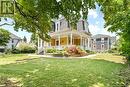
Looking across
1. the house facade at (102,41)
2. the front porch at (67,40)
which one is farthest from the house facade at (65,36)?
the house facade at (102,41)

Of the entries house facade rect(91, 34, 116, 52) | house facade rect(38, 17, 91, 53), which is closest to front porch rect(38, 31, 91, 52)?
house facade rect(38, 17, 91, 53)

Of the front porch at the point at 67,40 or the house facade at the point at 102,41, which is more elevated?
the house facade at the point at 102,41

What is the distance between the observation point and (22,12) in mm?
12359

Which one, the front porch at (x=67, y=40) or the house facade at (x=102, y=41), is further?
the house facade at (x=102, y=41)

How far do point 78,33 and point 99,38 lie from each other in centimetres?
4816

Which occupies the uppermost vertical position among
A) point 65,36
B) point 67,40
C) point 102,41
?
point 102,41

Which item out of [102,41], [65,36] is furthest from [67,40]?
[102,41]

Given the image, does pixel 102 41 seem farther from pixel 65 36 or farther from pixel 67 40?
pixel 67 40

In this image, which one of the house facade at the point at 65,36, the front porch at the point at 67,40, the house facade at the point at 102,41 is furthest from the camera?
the house facade at the point at 102,41

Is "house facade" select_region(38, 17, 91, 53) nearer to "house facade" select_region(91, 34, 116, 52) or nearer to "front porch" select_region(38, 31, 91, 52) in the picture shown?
"front porch" select_region(38, 31, 91, 52)

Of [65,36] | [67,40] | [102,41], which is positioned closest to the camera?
[67,40]

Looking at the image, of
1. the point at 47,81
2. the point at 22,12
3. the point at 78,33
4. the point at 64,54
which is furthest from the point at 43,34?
the point at 78,33

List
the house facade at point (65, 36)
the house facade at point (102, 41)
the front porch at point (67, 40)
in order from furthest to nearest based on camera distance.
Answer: the house facade at point (102, 41) → the front porch at point (67, 40) → the house facade at point (65, 36)

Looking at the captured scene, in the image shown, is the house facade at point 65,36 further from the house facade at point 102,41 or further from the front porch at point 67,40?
the house facade at point 102,41
